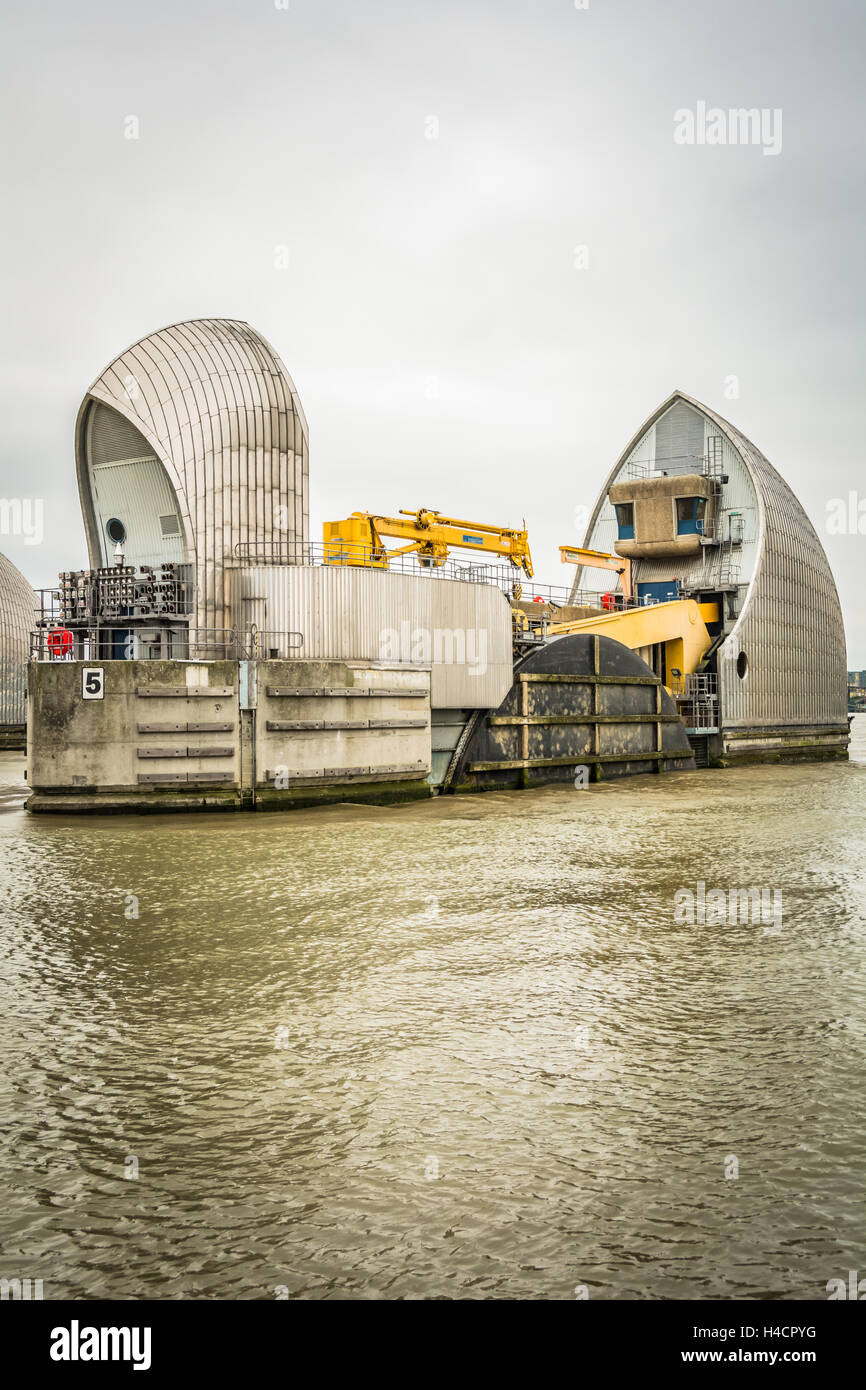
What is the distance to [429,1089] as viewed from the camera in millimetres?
6391

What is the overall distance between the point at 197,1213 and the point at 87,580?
2210 centimetres

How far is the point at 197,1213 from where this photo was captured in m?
4.88

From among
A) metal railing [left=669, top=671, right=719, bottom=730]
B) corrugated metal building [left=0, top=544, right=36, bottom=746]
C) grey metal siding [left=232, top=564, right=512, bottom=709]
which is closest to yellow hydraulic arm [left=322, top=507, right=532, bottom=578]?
grey metal siding [left=232, top=564, right=512, bottom=709]

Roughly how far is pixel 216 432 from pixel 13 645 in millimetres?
48330

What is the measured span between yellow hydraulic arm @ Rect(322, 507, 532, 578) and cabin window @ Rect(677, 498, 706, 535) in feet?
39.1

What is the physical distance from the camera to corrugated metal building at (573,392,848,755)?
41.3 metres

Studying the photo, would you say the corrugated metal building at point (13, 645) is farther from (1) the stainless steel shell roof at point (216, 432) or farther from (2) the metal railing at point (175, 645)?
(1) the stainless steel shell roof at point (216, 432)

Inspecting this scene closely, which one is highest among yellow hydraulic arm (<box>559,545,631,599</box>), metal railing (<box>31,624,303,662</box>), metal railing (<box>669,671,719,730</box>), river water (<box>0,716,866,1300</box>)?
yellow hydraulic arm (<box>559,545,631,599</box>)

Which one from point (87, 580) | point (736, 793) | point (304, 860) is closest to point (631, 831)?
point (304, 860)

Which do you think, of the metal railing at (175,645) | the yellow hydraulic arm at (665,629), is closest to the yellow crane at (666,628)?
the yellow hydraulic arm at (665,629)

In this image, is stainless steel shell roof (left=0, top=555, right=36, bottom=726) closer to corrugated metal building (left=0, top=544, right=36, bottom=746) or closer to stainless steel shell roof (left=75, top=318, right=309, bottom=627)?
corrugated metal building (left=0, top=544, right=36, bottom=746)

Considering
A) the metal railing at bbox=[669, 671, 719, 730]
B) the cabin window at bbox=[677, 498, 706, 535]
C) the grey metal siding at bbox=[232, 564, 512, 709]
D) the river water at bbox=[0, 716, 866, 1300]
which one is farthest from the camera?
the cabin window at bbox=[677, 498, 706, 535]

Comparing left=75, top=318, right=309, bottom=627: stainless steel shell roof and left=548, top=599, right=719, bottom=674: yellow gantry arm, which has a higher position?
left=75, top=318, right=309, bottom=627: stainless steel shell roof

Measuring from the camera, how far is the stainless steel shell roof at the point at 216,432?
24531mm
